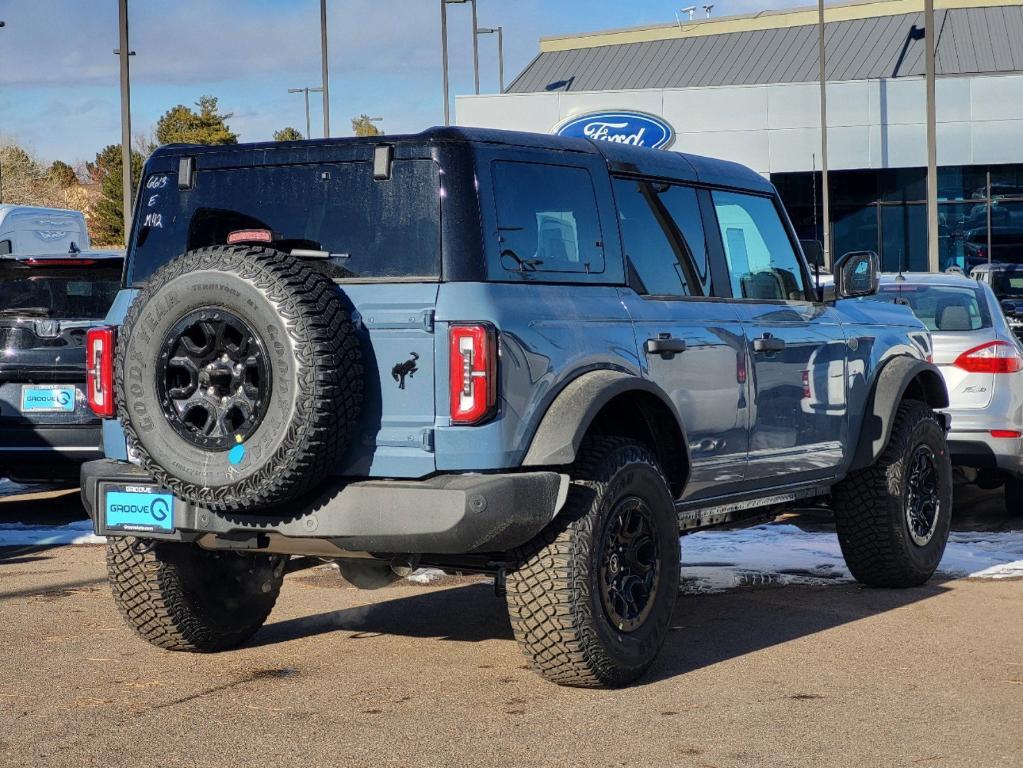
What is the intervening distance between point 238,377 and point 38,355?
497cm

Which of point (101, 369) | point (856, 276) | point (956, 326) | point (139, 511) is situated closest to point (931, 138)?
point (956, 326)

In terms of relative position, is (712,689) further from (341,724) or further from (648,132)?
(648,132)

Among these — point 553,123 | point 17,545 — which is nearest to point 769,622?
point 17,545

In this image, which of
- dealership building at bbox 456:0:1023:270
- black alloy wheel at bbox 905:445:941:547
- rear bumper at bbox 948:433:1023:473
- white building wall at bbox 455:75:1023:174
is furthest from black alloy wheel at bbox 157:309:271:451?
white building wall at bbox 455:75:1023:174

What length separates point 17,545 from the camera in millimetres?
9609

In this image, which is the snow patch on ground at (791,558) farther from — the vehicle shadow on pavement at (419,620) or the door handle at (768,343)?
the door handle at (768,343)

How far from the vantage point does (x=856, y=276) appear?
7730 millimetres

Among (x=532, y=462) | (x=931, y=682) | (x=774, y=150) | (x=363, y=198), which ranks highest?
(x=774, y=150)

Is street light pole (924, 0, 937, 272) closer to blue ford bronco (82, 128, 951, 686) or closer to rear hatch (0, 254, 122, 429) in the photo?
rear hatch (0, 254, 122, 429)

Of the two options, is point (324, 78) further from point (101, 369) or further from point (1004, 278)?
point (101, 369)

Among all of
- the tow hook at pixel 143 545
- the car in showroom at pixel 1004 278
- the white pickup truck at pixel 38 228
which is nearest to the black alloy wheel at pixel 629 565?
the tow hook at pixel 143 545

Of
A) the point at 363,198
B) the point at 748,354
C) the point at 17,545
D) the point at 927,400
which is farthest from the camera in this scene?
the point at 17,545

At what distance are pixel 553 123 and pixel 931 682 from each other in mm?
35970

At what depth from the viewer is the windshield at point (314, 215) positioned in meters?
5.45
